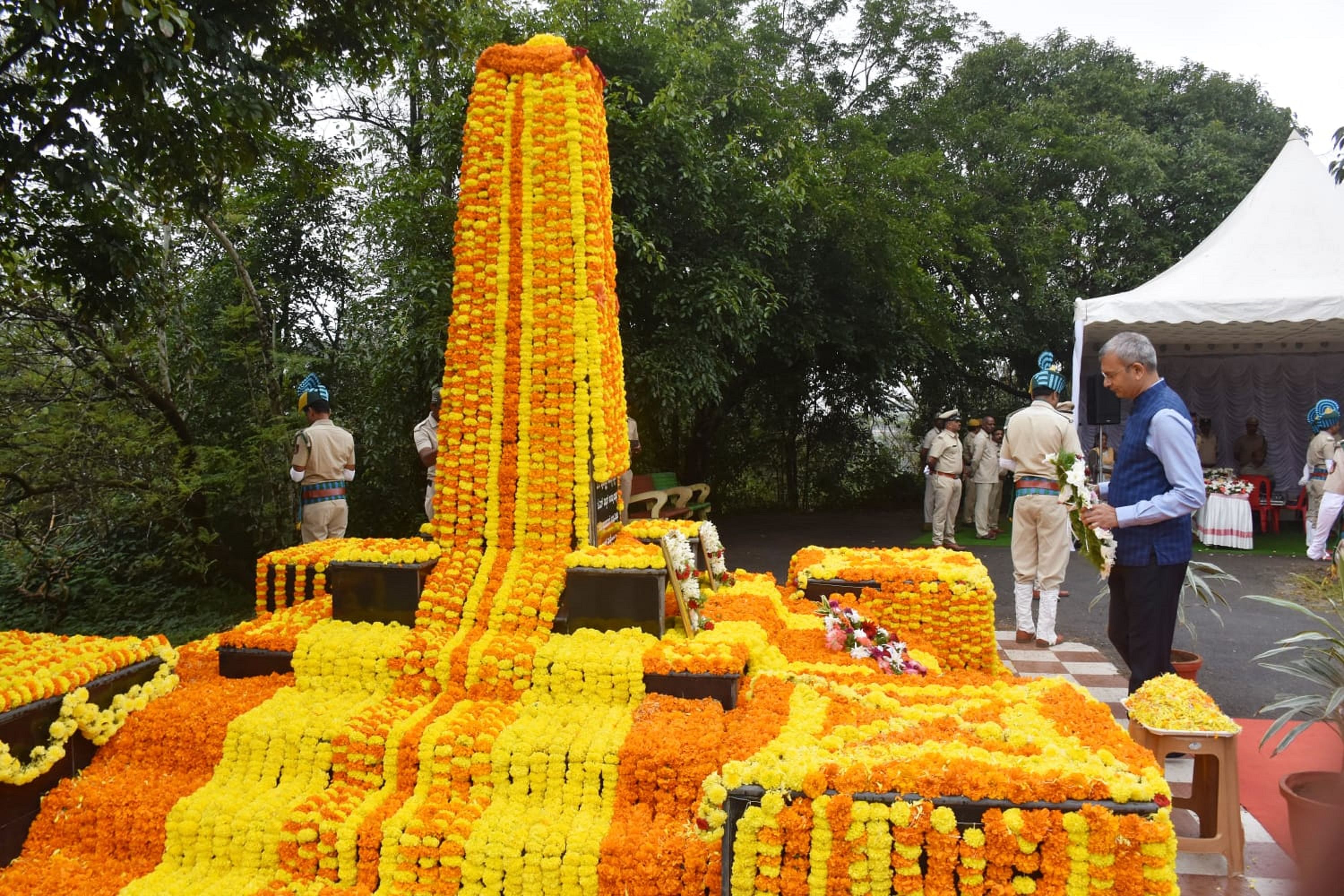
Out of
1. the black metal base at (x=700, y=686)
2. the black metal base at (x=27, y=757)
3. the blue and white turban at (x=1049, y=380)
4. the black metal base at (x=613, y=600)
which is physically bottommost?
the black metal base at (x=27, y=757)

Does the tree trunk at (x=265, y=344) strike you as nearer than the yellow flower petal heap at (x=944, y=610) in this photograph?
No

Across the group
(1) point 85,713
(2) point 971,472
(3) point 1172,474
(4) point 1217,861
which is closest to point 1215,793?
(4) point 1217,861

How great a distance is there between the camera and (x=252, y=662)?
4586 mm

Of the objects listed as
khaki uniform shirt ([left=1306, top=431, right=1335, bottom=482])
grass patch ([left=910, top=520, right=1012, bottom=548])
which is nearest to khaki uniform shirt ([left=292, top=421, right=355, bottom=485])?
grass patch ([left=910, top=520, right=1012, bottom=548])

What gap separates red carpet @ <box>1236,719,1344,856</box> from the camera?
3.92 metres

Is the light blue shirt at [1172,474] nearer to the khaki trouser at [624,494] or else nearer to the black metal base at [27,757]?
the khaki trouser at [624,494]

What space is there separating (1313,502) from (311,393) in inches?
469

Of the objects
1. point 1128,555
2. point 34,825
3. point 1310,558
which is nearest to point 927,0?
point 1310,558

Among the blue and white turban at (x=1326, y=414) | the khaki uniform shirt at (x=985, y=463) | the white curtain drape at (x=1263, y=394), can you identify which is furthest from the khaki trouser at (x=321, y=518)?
the white curtain drape at (x=1263, y=394)

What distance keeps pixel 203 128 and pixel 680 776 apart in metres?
Answer: 5.37

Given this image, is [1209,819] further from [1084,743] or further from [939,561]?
[939,561]

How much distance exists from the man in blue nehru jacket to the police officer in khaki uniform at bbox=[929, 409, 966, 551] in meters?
7.59

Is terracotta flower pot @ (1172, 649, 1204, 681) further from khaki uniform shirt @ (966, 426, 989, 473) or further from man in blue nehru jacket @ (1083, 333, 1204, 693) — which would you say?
khaki uniform shirt @ (966, 426, 989, 473)

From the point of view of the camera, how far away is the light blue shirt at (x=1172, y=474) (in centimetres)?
385
